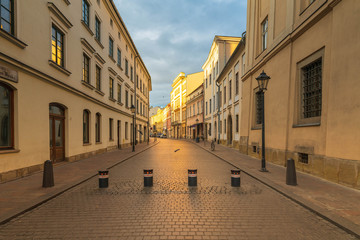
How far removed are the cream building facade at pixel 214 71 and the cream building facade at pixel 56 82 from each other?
14480 millimetres

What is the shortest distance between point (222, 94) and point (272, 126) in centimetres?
1672

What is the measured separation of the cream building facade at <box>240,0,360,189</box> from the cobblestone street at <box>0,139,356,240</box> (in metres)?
2.74

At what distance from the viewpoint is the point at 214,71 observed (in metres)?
33.0

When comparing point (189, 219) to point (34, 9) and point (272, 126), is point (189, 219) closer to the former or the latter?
point (272, 126)

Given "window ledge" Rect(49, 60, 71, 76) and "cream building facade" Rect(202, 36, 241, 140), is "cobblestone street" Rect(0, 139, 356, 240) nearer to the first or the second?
"window ledge" Rect(49, 60, 71, 76)

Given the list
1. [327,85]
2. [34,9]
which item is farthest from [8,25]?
[327,85]

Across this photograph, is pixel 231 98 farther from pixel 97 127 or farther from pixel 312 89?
pixel 312 89

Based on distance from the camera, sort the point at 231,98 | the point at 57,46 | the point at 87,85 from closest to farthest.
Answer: the point at 57,46
the point at 87,85
the point at 231,98

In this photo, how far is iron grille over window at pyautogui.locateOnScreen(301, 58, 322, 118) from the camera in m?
8.46

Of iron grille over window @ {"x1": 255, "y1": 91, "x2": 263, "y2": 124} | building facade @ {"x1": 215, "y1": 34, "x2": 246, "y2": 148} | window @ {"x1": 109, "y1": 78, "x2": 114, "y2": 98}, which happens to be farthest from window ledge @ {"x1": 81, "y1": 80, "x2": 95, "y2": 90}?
building facade @ {"x1": 215, "y1": 34, "x2": 246, "y2": 148}

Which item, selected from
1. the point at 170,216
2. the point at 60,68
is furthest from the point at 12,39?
the point at 170,216

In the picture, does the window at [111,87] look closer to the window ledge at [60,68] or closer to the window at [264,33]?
the window ledge at [60,68]

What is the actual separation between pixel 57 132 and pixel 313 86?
11855mm

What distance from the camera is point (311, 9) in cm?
859
